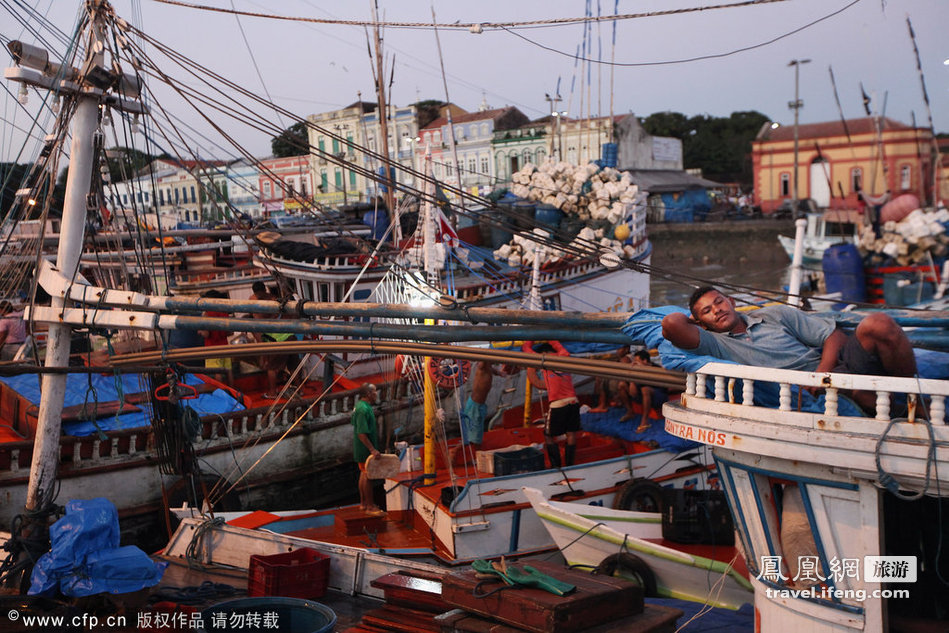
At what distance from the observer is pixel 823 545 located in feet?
17.6

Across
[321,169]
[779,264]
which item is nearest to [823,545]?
[779,264]

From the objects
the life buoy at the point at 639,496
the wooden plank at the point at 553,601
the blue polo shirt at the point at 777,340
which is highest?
the blue polo shirt at the point at 777,340

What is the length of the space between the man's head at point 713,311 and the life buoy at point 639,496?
5.02 metres

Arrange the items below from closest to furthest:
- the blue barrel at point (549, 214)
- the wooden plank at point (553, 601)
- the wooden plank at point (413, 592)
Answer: the wooden plank at point (553, 601) < the wooden plank at point (413, 592) < the blue barrel at point (549, 214)

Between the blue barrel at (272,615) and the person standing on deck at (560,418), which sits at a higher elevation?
the person standing on deck at (560,418)

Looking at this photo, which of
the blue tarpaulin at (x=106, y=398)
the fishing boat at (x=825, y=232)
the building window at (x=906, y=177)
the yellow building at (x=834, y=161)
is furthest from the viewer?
the building window at (x=906, y=177)

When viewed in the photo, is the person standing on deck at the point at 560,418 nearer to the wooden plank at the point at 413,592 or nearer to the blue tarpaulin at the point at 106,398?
the wooden plank at the point at 413,592

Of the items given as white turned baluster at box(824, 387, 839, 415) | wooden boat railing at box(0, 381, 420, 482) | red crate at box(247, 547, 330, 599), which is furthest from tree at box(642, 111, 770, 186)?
white turned baluster at box(824, 387, 839, 415)

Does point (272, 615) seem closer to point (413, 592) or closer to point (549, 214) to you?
point (413, 592)

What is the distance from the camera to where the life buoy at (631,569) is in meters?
9.42

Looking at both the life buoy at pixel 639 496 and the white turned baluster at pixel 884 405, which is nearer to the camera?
the white turned baluster at pixel 884 405

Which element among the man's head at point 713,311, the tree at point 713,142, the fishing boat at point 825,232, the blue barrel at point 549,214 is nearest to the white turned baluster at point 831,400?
A: the man's head at point 713,311

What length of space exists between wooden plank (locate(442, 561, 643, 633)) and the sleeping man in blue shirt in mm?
1899

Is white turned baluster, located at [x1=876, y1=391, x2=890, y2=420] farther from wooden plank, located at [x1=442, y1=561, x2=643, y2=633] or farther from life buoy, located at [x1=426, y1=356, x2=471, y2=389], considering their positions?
life buoy, located at [x1=426, y1=356, x2=471, y2=389]
